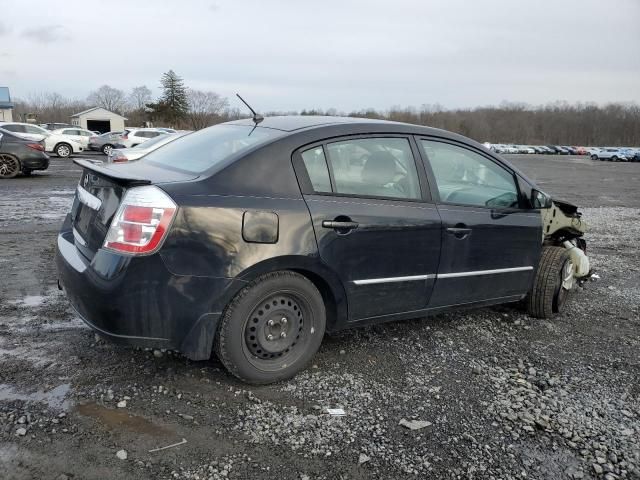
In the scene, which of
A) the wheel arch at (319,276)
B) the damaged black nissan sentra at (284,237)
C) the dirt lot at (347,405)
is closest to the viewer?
the dirt lot at (347,405)

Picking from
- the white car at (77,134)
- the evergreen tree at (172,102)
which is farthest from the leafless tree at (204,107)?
the white car at (77,134)

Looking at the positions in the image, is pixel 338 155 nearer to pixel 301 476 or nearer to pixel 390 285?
pixel 390 285

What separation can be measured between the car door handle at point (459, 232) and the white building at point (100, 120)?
6560cm

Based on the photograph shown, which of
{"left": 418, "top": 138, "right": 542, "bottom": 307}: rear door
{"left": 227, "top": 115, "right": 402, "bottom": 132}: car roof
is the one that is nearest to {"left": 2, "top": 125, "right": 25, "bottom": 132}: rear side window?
{"left": 227, "top": 115, "right": 402, "bottom": 132}: car roof

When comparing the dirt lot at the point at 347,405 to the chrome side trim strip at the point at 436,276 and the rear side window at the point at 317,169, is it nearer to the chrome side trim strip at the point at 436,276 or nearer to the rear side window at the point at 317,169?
the chrome side trim strip at the point at 436,276

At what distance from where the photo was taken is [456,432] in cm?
289

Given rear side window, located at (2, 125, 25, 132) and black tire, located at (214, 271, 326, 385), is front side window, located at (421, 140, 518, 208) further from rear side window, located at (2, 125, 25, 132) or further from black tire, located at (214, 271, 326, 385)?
rear side window, located at (2, 125, 25, 132)

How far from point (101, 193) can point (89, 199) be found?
0.22m

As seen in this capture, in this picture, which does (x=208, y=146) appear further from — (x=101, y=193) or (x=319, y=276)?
(x=319, y=276)

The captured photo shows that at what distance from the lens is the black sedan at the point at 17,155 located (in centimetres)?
1469

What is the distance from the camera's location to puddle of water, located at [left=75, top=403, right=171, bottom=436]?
2.74 meters

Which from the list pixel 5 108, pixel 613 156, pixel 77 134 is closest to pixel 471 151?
pixel 77 134

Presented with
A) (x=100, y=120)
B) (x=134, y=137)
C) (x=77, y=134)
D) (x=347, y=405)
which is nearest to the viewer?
(x=347, y=405)

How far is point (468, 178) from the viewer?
416 cm
